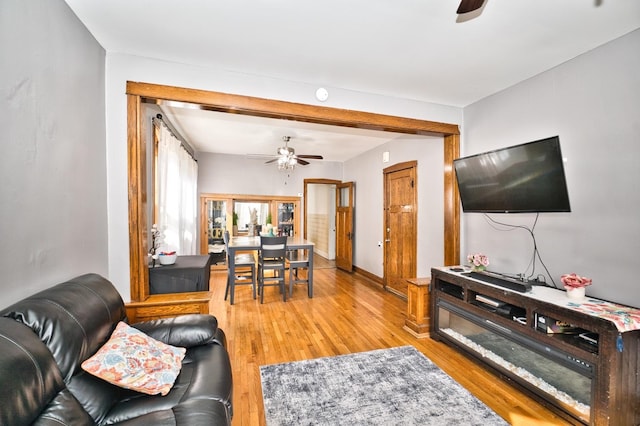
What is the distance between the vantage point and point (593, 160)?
216 cm

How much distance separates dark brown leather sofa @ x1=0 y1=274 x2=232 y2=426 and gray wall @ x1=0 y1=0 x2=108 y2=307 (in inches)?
8.1

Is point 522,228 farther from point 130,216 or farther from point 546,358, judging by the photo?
point 130,216

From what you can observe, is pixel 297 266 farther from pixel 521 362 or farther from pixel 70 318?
pixel 70 318

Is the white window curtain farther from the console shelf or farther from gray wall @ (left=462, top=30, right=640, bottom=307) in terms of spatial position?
gray wall @ (left=462, top=30, right=640, bottom=307)

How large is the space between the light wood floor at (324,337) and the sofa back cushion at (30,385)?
109cm

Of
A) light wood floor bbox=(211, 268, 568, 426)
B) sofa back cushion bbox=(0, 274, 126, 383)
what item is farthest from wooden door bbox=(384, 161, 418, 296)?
sofa back cushion bbox=(0, 274, 126, 383)

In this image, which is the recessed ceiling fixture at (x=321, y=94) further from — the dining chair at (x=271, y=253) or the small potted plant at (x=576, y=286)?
the small potted plant at (x=576, y=286)

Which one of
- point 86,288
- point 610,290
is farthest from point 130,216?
point 610,290

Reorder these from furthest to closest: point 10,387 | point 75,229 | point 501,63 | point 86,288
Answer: point 501,63, point 75,229, point 86,288, point 10,387

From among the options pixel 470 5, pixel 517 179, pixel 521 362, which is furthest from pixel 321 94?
pixel 521 362

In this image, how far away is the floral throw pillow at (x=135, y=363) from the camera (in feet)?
4.33

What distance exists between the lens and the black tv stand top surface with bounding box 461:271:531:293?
220 centimetres

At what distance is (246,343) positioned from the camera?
2.93 meters

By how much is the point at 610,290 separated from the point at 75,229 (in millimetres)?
3778
